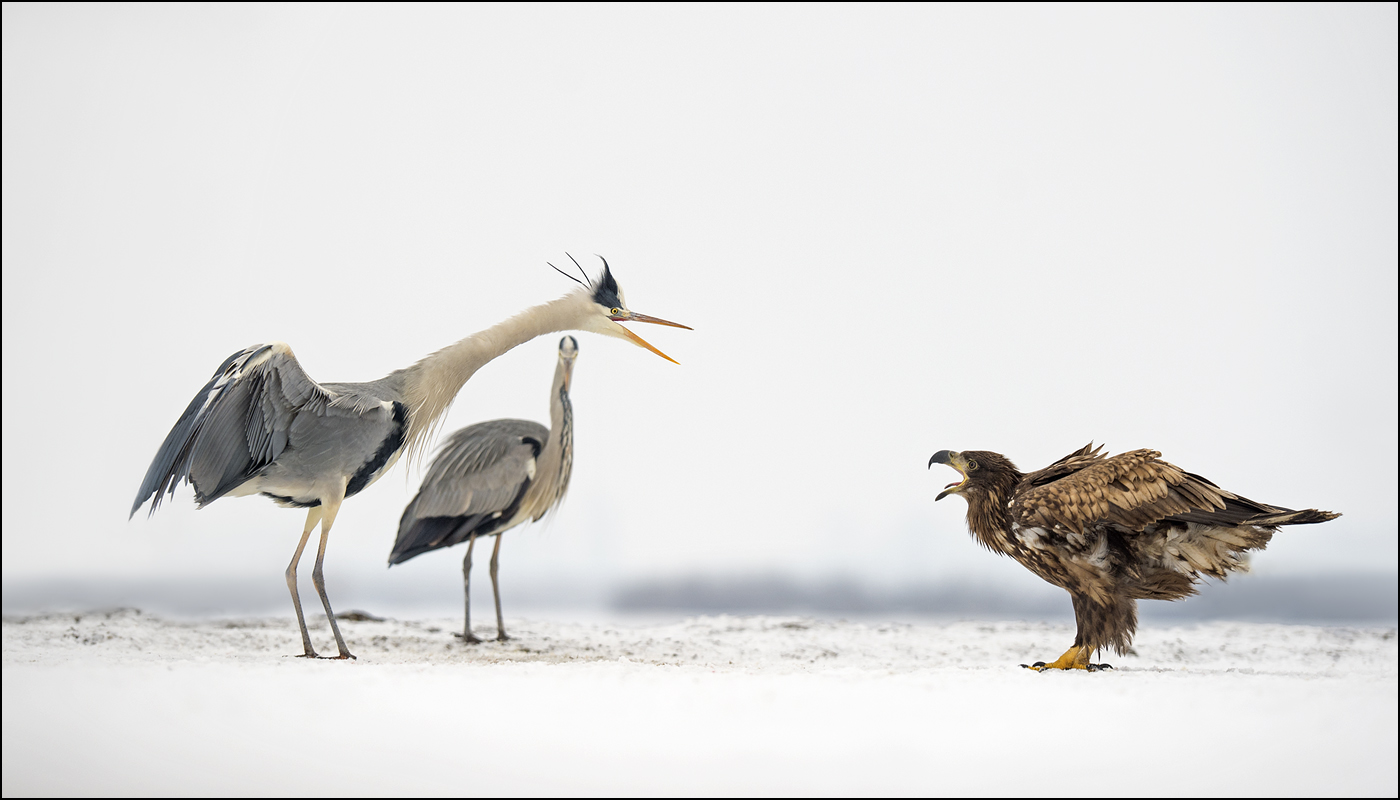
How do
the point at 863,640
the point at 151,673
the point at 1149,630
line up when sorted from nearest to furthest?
the point at 151,673
the point at 863,640
the point at 1149,630

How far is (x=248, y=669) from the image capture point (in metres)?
2.63

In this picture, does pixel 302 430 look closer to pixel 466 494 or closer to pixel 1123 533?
pixel 466 494

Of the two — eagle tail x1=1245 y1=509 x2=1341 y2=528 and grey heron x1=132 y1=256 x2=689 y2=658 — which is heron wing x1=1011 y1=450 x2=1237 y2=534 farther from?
grey heron x1=132 y1=256 x2=689 y2=658

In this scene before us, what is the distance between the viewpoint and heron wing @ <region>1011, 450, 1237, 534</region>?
7.95 ft

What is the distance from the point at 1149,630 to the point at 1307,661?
108 centimetres

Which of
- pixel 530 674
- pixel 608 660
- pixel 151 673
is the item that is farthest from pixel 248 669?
pixel 608 660

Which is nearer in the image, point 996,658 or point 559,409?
point 996,658

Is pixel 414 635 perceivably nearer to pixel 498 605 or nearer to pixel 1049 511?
pixel 498 605

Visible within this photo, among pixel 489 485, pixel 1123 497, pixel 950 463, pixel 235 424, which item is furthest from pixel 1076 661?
pixel 235 424

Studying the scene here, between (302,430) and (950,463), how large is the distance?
205cm

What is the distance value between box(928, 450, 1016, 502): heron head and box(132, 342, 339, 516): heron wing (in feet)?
6.48

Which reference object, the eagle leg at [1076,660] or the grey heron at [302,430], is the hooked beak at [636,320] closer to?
the grey heron at [302,430]

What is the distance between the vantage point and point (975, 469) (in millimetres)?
2814

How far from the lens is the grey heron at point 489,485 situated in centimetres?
377
